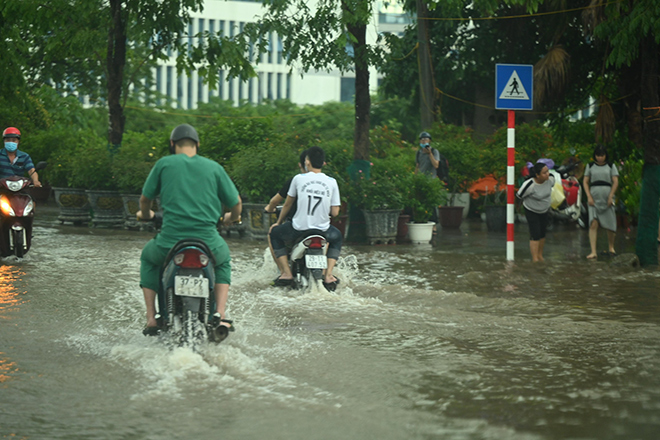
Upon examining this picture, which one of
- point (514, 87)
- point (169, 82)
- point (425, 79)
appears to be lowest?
point (514, 87)

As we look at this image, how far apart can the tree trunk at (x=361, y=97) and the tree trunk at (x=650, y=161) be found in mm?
5730

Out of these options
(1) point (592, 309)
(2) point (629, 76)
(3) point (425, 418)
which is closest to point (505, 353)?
(3) point (425, 418)

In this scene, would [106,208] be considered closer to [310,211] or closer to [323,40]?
[323,40]

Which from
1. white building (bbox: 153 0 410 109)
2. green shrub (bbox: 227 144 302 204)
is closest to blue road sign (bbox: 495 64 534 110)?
green shrub (bbox: 227 144 302 204)

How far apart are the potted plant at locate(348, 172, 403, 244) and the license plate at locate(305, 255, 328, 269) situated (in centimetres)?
649

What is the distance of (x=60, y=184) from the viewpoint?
21.3 meters

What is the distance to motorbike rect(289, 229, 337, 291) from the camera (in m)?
9.82

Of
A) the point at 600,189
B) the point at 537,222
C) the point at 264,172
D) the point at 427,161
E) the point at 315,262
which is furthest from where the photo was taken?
the point at 427,161

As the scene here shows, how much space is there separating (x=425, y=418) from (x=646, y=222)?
30.5ft

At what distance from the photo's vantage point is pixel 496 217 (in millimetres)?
20578

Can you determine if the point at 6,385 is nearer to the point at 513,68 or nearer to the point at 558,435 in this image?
the point at 558,435

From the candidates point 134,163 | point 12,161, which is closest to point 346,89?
point 134,163

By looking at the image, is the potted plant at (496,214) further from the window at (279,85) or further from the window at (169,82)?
the window at (279,85)

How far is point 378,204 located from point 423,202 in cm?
129
